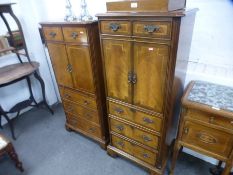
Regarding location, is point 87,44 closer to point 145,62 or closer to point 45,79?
point 145,62

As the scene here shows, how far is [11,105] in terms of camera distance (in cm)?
256

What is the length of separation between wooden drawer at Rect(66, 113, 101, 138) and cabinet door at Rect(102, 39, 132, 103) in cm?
63

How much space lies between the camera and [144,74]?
1252 mm

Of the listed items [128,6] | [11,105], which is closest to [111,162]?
[128,6]

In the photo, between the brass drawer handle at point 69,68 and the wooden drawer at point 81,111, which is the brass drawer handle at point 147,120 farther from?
the brass drawer handle at point 69,68

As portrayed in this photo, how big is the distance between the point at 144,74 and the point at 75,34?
0.72 m

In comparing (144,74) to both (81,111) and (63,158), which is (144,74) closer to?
(81,111)

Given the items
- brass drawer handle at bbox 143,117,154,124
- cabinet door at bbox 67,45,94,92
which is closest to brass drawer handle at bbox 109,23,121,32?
cabinet door at bbox 67,45,94,92

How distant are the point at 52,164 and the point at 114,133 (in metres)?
0.77

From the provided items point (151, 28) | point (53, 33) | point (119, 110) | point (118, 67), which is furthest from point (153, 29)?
point (53, 33)

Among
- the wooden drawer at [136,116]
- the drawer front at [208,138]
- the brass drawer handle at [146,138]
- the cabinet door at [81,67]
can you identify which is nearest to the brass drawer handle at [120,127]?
the wooden drawer at [136,116]

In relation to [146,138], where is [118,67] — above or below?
above

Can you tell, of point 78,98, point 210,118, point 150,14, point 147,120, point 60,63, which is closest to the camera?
point 150,14

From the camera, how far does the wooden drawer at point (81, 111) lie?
6.26 ft
